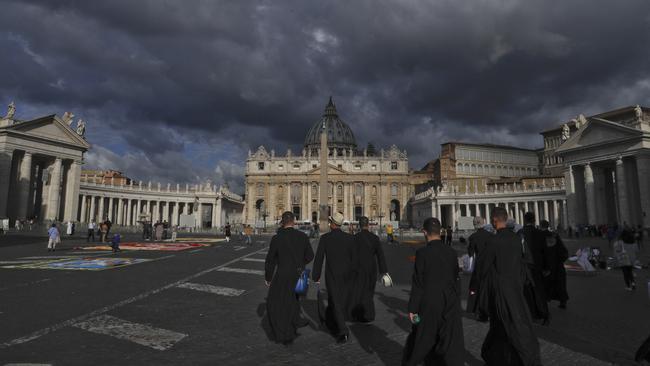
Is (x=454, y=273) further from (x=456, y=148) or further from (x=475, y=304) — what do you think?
(x=456, y=148)

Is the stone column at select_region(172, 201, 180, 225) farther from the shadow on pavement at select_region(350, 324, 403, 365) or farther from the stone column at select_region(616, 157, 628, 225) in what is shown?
the shadow on pavement at select_region(350, 324, 403, 365)

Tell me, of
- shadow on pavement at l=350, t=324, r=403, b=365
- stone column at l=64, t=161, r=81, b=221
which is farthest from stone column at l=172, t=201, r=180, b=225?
shadow on pavement at l=350, t=324, r=403, b=365

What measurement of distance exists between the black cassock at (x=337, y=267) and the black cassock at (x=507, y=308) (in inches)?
92.5

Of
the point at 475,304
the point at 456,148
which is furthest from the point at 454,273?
the point at 456,148

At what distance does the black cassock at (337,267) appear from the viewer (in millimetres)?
6367

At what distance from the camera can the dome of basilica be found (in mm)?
137500

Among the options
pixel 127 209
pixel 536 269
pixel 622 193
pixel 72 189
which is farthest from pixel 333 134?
pixel 536 269

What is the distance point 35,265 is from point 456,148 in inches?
3483

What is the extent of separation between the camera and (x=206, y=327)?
6445 millimetres

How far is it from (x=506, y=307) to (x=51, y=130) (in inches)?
2060

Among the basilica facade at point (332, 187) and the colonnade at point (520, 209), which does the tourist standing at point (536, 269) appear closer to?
the colonnade at point (520, 209)

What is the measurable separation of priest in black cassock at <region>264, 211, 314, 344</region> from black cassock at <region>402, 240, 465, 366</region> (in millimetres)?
1967

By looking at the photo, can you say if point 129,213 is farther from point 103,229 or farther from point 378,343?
point 378,343

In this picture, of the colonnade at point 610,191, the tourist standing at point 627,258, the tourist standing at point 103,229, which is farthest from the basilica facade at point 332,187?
the tourist standing at point 627,258
